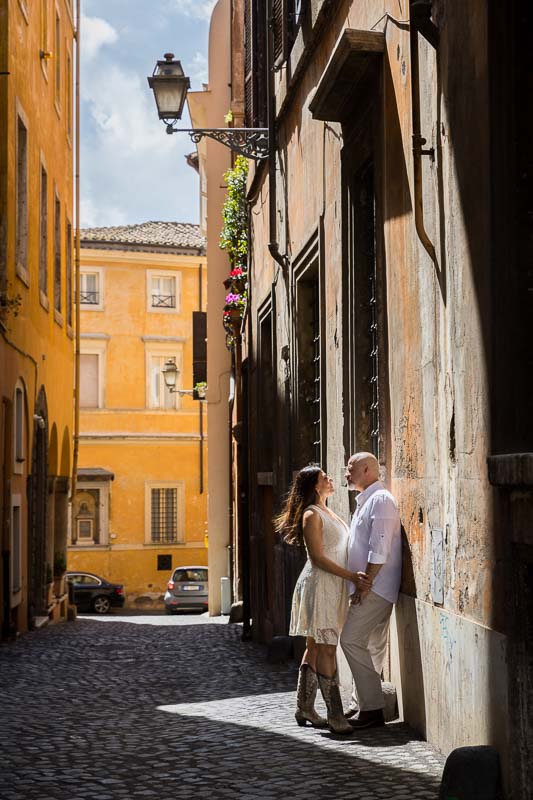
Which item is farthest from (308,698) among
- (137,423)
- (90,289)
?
(90,289)

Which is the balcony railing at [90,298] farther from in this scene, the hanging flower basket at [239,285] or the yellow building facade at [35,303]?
the hanging flower basket at [239,285]

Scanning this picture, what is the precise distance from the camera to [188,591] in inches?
1319

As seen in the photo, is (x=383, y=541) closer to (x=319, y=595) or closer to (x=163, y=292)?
(x=319, y=595)

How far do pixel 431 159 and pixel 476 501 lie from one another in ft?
6.46

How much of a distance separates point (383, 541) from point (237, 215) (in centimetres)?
1188

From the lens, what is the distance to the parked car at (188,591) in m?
33.4

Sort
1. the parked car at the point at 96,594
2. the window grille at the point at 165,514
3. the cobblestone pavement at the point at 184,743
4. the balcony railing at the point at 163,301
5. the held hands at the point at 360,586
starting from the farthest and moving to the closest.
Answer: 1. the balcony railing at the point at 163,301
2. the window grille at the point at 165,514
3. the parked car at the point at 96,594
4. the held hands at the point at 360,586
5. the cobblestone pavement at the point at 184,743

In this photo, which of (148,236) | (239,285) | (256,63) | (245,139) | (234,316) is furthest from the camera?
(148,236)

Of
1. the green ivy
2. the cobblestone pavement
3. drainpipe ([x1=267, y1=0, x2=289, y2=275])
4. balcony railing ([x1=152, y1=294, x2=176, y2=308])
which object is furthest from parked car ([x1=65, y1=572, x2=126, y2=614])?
the cobblestone pavement

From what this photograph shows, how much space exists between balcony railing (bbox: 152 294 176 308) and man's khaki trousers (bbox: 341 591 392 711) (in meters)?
39.6

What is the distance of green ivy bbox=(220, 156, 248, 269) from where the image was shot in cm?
1827

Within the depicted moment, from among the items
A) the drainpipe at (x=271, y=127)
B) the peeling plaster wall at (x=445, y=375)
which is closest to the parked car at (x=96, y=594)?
the drainpipe at (x=271, y=127)

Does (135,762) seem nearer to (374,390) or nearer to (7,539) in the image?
(374,390)

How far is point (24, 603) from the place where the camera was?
18906mm
